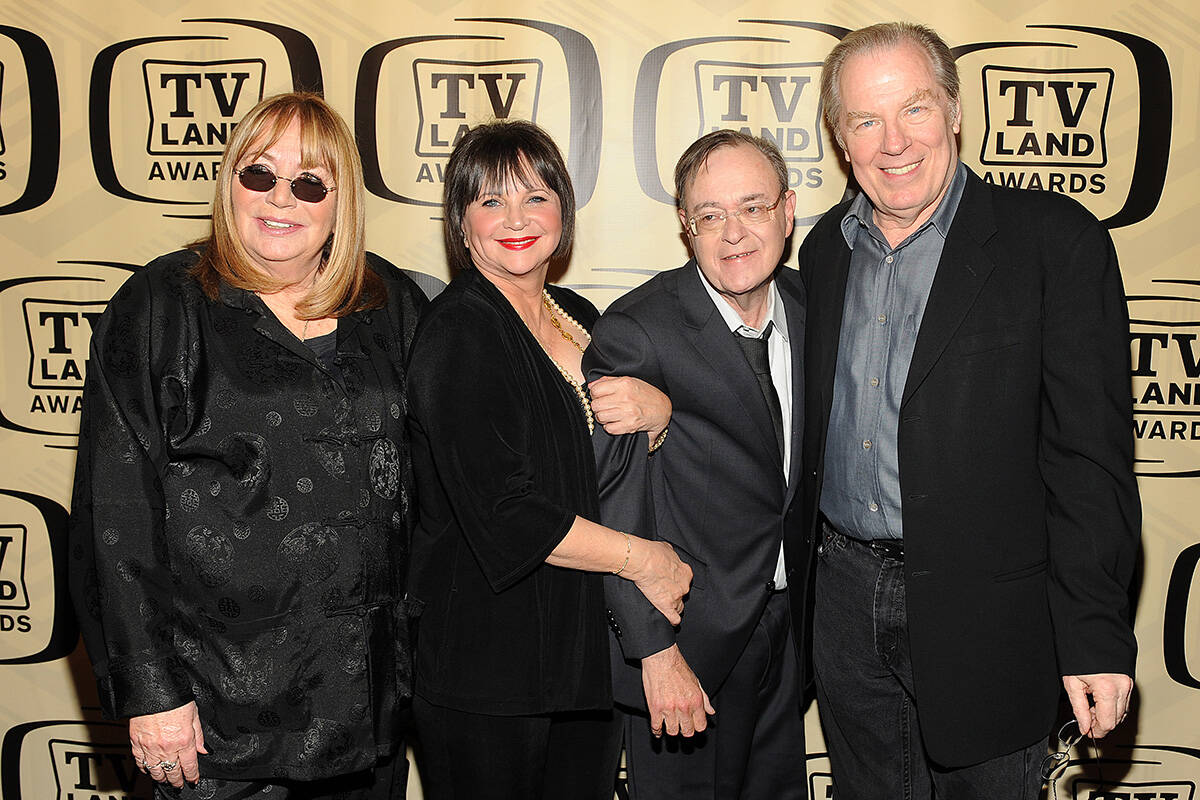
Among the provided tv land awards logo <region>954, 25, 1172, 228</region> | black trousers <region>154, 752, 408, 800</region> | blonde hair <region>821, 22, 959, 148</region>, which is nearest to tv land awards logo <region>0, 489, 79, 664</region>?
black trousers <region>154, 752, 408, 800</region>

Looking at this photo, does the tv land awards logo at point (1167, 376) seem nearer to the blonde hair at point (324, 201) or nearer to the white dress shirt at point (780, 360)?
the white dress shirt at point (780, 360)

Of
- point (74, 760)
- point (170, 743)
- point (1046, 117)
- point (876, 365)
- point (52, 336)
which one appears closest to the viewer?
point (170, 743)

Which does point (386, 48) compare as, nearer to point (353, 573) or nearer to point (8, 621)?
point (353, 573)

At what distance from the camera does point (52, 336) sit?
2.54m

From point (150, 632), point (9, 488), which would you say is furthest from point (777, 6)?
point (9, 488)

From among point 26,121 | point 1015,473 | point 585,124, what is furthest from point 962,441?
point 26,121

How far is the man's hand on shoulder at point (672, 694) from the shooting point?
1.78 m

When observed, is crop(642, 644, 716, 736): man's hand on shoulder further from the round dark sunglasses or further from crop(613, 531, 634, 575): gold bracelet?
the round dark sunglasses

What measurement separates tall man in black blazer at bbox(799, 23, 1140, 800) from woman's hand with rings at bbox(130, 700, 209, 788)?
46.9 inches

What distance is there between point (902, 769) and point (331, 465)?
4.26 feet

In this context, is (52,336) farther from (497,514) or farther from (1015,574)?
(1015,574)

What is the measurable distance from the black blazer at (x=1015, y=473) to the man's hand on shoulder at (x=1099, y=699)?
25mm

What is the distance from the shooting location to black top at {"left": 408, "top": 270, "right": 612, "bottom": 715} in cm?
166

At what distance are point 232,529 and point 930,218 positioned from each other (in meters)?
1.36
